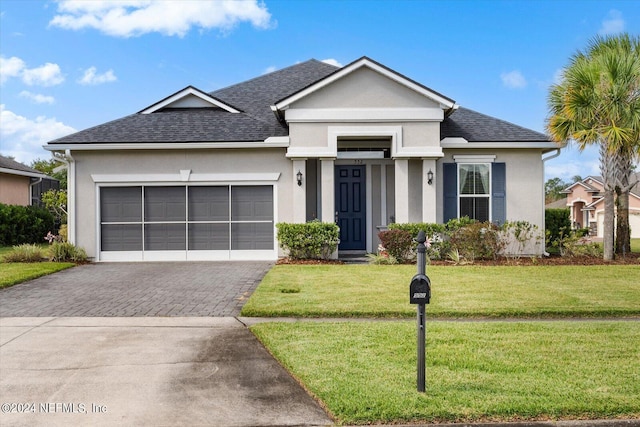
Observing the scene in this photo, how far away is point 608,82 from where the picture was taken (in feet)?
47.6

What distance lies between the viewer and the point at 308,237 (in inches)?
579

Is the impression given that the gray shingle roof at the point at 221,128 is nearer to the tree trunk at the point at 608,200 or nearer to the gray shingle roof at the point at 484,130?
the gray shingle roof at the point at 484,130

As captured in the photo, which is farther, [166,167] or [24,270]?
[166,167]

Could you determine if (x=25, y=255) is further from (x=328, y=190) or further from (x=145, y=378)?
(x=145, y=378)

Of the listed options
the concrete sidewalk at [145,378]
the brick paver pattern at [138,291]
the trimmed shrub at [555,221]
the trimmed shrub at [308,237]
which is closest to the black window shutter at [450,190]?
the trimmed shrub at [308,237]

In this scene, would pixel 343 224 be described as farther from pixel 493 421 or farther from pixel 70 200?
pixel 493 421

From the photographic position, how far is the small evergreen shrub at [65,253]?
1513 cm

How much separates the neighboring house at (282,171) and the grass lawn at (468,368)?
8.39 m

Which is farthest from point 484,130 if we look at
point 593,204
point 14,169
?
point 593,204

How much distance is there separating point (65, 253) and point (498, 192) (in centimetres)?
1277

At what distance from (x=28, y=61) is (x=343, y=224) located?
13.3m

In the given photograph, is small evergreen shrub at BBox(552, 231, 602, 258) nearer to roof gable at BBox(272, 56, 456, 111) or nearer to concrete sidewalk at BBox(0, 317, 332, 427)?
roof gable at BBox(272, 56, 456, 111)

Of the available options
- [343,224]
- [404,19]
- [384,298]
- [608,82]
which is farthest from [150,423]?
[404,19]

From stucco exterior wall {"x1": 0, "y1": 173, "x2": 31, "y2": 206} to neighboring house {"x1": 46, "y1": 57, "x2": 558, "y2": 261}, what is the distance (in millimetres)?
13035
